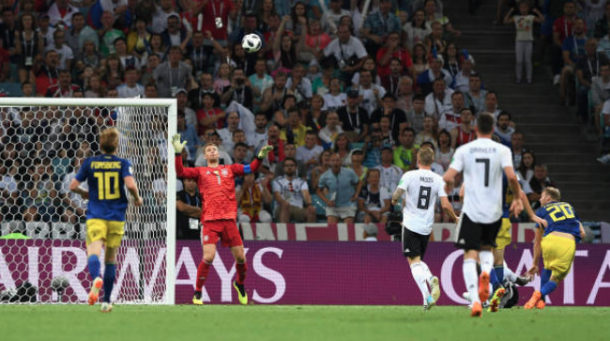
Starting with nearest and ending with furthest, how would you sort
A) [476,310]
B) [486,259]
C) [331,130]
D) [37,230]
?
1. [476,310]
2. [486,259]
3. [37,230]
4. [331,130]

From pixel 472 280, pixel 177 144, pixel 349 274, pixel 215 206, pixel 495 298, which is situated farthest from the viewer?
pixel 349 274

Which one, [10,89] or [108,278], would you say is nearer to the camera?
[108,278]

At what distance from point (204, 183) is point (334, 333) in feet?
16.7

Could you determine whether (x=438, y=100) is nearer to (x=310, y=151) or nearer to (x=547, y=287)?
(x=310, y=151)

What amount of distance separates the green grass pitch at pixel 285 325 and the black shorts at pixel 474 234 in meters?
0.74

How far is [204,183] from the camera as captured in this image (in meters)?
14.0

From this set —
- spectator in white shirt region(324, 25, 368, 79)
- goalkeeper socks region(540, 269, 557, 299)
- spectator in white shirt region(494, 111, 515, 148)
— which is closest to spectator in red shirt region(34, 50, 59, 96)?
spectator in white shirt region(324, 25, 368, 79)

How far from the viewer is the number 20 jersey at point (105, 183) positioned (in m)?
11.4

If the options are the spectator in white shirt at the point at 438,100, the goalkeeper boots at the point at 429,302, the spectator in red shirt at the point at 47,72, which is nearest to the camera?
the goalkeeper boots at the point at 429,302

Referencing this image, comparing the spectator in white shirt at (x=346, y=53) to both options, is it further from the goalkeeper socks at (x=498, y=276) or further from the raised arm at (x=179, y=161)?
the goalkeeper socks at (x=498, y=276)

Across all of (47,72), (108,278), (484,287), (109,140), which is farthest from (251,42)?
(484,287)

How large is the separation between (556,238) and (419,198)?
99.1 inches

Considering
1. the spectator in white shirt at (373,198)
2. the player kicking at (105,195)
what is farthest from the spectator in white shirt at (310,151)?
the player kicking at (105,195)

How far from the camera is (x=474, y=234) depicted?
1080cm
